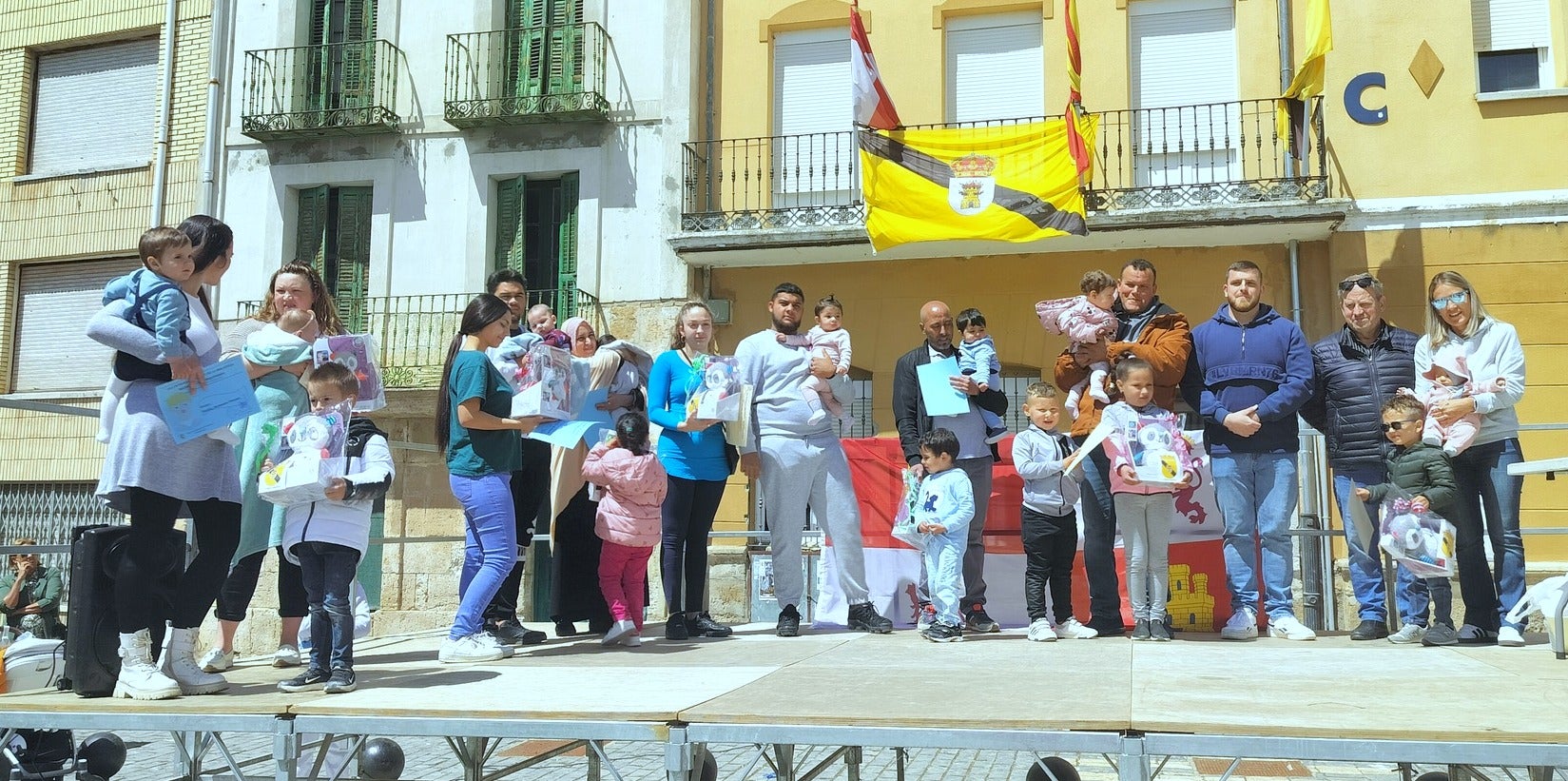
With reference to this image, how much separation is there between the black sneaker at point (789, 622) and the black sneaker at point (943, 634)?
69 cm

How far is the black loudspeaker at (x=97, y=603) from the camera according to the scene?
167 inches

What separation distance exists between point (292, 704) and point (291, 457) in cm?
98

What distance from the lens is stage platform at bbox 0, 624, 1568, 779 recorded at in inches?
125

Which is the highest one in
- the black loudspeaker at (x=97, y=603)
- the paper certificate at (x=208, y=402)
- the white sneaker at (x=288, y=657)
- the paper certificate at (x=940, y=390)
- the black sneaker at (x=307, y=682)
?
the paper certificate at (x=940, y=390)

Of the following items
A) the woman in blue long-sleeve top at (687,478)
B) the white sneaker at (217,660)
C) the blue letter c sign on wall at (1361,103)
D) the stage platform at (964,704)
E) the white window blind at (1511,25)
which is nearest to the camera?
the stage platform at (964,704)

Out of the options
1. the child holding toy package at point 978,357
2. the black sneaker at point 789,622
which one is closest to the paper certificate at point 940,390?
the child holding toy package at point 978,357

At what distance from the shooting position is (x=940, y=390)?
21.7 ft

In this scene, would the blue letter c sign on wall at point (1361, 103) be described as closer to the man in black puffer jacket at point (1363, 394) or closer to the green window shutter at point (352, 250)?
the man in black puffer jacket at point (1363, 394)

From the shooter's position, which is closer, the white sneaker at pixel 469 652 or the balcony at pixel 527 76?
the white sneaker at pixel 469 652

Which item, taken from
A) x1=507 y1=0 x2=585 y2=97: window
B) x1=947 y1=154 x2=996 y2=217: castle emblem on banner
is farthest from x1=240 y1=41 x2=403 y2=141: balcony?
x1=947 y1=154 x2=996 y2=217: castle emblem on banner

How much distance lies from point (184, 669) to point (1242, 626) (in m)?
4.56

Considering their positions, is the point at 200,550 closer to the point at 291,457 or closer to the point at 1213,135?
the point at 291,457

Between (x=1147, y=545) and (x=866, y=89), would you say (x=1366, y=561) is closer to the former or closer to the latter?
(x=1147, y=545)

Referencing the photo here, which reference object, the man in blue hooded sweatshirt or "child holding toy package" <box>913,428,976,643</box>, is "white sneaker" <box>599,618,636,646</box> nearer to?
"child holding toy package" <box>913,428,976,643</box>
